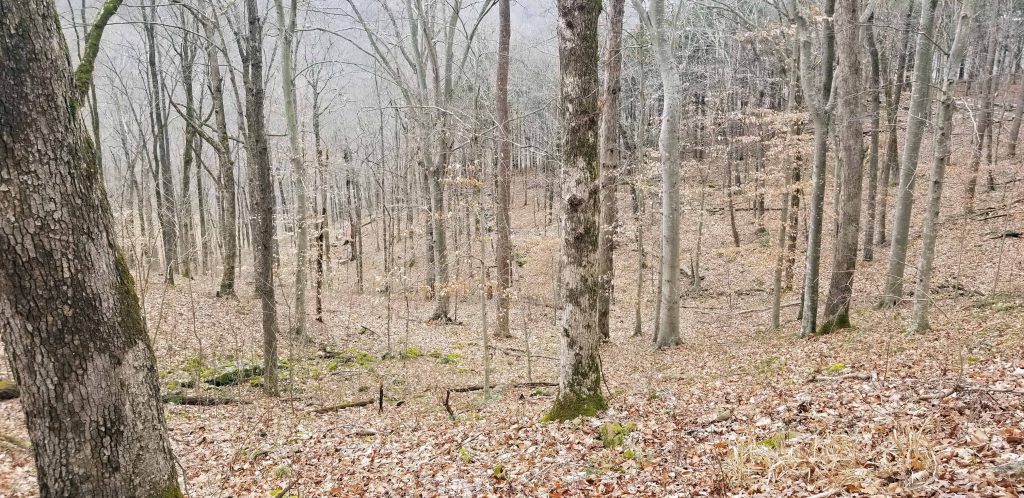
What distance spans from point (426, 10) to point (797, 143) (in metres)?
11.3

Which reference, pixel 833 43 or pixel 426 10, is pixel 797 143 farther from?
pixel 426 10

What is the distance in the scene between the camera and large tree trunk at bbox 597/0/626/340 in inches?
481

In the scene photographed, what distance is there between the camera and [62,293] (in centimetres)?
313

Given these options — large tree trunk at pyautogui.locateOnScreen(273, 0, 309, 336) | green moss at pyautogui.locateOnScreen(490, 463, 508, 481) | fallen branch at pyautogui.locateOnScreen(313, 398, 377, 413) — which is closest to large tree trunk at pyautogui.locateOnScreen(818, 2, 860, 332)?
green moss at pyautogui.locateOnScreen(490, 463, 508, 481)

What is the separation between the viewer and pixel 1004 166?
77.2 feet

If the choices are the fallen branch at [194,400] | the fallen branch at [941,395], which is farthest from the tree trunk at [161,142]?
the fallen branch at [941,395]

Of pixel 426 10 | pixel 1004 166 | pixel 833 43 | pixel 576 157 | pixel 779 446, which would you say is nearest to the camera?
pixel 779 446

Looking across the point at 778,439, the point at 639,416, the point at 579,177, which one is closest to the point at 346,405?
the point at 639,416

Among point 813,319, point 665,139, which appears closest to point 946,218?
point 813,319

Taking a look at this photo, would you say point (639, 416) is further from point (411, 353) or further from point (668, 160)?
point (411, 353)

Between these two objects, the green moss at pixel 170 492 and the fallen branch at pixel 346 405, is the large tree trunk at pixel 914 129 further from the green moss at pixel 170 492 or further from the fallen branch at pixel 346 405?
the green moss at pixel 170 492

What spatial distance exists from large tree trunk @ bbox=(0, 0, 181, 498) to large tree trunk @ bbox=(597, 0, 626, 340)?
29.4 feet

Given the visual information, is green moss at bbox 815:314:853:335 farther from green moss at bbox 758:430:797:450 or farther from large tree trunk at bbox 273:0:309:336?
large tree trunk at bbox 273:0:309:336

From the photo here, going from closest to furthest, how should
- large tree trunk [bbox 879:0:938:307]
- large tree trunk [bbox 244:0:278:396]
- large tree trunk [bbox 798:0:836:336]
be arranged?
large tree trunk [bbox 244:0:278:396]
large tree trunk [bbox 879:0:938:307]
large tree trunk [bbox 798:0:836:336]
